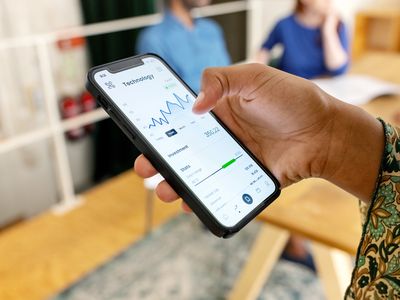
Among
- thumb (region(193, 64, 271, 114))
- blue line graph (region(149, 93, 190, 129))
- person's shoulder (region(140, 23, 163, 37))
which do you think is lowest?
person's shoulder (region(140, 23, 163, 37))

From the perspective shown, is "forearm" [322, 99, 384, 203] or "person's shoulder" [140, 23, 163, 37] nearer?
"forearm" [322, 99, 384, 203]

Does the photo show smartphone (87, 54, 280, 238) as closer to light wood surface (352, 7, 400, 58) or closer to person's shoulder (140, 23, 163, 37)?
person's shoulder (140, 23, 163, 37)

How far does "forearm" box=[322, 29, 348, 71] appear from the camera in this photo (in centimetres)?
144

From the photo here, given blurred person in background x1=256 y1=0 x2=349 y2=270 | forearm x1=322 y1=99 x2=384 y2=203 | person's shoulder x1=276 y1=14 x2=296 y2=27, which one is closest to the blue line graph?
forearm x1=322 y1=99 x2=384 y2=203

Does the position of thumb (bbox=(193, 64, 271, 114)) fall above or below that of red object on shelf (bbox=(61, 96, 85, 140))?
above

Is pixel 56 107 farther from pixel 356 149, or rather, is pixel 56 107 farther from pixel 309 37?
pixel 356 149

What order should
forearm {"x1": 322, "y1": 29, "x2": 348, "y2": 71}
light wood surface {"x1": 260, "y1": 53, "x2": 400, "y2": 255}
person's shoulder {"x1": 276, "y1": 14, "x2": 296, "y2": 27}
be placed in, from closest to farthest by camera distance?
light wood surface {"x1": 260, "y1": 53, "x2": 400, "y2": 255}
forearm {"x1": 322, "y1": 29, "x2": 348, "y2": 71}
person's shoulder {"x1": 276, "y1": 14, "x2": 296, "y2": 27}

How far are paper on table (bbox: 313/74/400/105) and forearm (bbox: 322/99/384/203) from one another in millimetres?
570

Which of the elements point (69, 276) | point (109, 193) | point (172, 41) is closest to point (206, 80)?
point (172, 41)

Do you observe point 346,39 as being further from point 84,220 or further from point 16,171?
point 16,171

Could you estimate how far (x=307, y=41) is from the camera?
5.08ft

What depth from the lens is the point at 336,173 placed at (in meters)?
0.59

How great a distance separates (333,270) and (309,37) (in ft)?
2.91

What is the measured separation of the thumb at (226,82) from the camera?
0.52m
